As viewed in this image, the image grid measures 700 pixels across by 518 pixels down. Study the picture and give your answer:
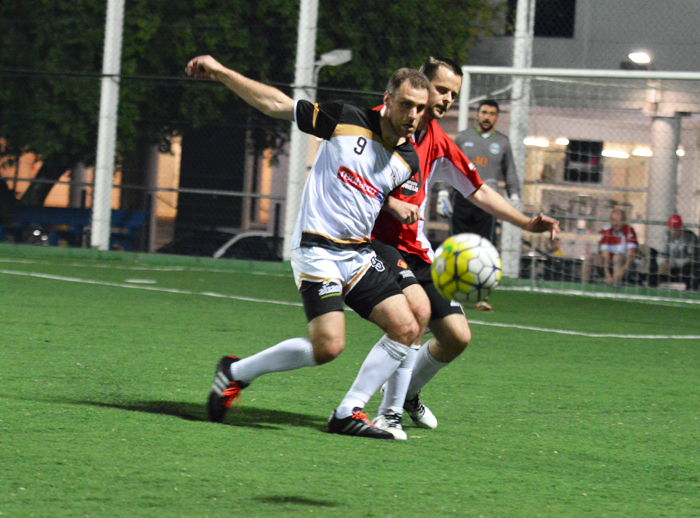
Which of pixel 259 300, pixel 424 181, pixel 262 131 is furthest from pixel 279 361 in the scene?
pixel 262 131

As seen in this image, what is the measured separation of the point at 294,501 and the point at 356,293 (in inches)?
56.7

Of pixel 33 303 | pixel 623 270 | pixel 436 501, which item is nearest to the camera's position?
pixel 436 501

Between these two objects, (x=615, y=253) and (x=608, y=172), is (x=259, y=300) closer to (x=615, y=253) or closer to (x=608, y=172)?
(x=615, y=253)

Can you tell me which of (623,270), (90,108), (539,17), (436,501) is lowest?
(436,501)

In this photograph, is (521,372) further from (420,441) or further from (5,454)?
(5,454)

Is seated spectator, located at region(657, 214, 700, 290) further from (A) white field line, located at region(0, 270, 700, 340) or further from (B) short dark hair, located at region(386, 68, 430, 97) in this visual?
(B) short dark hair, located at region(386, 68, 430, 97)

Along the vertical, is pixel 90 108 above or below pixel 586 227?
above

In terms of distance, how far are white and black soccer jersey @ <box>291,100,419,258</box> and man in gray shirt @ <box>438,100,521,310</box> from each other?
553 centimetres

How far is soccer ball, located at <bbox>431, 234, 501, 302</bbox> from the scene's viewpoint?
14.6 feet

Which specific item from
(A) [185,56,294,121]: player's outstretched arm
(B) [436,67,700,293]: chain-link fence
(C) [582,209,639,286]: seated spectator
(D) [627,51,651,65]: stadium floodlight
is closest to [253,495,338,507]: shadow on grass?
(A) [185,56,294,121]: player's outstretched arm

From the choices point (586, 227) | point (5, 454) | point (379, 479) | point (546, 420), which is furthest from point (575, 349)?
point (586, 227)

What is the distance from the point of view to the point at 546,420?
16.8ft

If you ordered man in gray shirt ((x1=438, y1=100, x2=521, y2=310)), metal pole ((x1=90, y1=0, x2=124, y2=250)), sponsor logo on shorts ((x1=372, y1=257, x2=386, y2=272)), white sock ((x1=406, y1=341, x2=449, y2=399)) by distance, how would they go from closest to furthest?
1. sponsor logo on shorts ((x1=372, y1=257, x2=386, y2=272))
2. white sock ((x1=406, y1=341, x2=449, y2=399))
3. man in gray shirt ((x1=438, y1=100, x2=521, y2=310))
4. metal pole ((x1=90, y1=0, x2=124, y2=250))

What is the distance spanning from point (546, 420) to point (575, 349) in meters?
2.96
